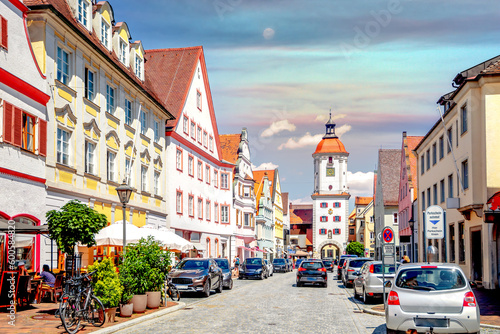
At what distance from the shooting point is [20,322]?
45.6 feet

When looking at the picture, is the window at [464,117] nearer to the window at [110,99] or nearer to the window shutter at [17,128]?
the window at [110,99]

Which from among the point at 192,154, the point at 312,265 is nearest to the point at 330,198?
the point at 192,154

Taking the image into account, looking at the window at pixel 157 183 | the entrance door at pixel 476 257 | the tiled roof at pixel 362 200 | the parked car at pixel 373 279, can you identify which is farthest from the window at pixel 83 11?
the tiled roof at pixel 362 200

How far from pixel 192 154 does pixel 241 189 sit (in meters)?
20.0

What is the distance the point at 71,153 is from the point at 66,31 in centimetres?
474

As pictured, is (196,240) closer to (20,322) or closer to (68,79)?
(68,79)

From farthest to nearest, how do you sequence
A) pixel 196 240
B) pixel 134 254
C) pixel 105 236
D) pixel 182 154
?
pixel 196 240
pixel 182 154
pixel 105 236
pixel 134 254

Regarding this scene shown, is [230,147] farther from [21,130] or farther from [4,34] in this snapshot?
[4,34]

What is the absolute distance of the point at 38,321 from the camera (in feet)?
46.8

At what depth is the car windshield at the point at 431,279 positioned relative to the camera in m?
11.8

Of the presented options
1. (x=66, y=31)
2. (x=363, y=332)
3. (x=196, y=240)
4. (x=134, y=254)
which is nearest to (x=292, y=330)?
(x=363, y=332)

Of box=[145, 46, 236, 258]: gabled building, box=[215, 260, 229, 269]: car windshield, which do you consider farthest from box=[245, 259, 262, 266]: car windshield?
box=[215, 260, 229, 269]: car windshield

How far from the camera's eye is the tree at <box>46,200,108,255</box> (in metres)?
16.4

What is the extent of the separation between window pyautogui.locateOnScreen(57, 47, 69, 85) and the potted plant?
1051 centimetres
